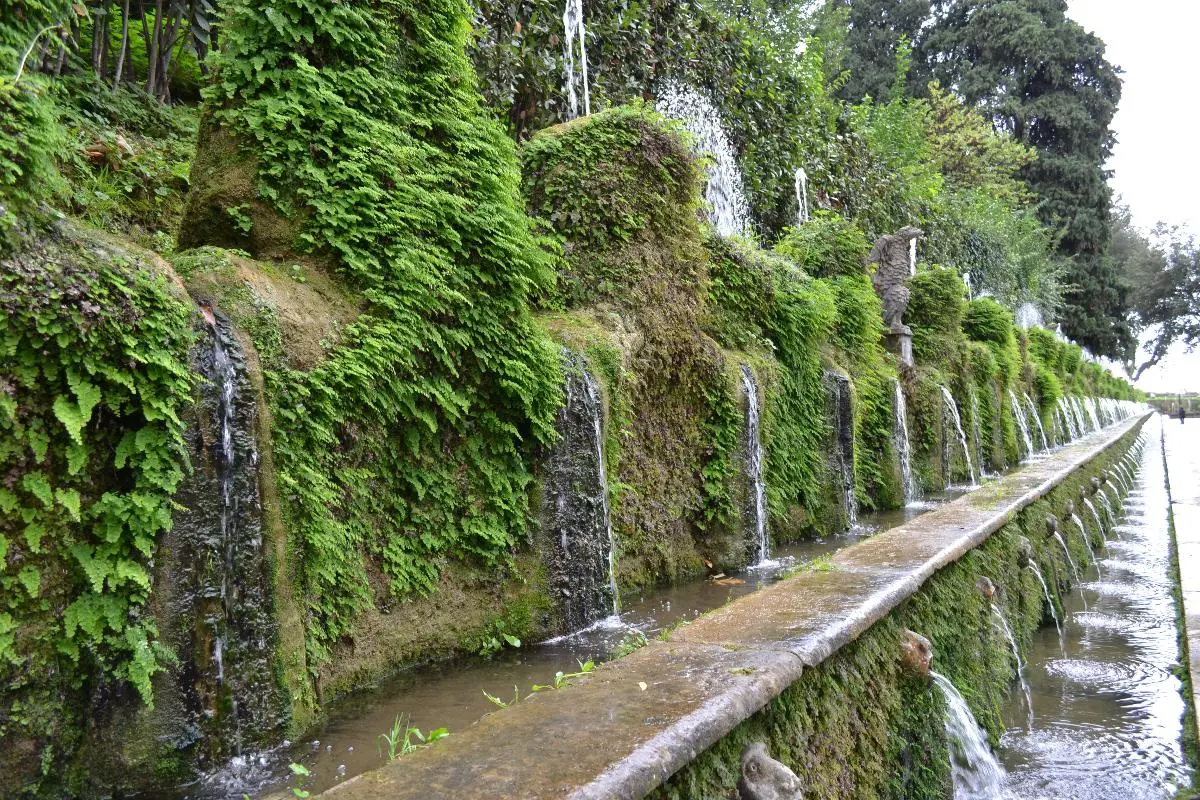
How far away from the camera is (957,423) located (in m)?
12.2

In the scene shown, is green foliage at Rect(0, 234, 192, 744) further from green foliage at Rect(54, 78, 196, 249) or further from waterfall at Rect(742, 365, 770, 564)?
waterfall at Rect(742, 365, 770, 564)

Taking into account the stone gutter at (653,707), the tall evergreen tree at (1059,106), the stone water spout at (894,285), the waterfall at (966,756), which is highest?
the tall evergreen tree at (1059,106)

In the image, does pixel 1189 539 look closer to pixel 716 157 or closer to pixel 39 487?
pixel 716 157

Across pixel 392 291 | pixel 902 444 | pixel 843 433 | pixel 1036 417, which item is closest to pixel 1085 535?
pixel 902 444

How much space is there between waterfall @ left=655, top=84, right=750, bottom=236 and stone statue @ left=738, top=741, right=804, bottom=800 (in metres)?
9.78

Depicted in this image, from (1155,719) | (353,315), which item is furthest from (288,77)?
(1155,719)

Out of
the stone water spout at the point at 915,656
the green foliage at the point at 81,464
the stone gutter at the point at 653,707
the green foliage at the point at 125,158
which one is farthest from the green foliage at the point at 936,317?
the green foliage at the point at 81,464

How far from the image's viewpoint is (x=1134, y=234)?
59156 mm

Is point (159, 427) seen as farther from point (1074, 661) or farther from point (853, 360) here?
point (853, 360)

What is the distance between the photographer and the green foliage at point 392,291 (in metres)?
3.57

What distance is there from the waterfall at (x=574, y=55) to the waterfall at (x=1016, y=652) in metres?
6.61

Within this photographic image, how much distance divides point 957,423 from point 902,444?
104 inches

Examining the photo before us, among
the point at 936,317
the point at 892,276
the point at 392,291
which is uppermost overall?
the point at 892,276

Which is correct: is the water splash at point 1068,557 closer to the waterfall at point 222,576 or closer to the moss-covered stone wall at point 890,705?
the moss-covered stone wall at point 890,705
